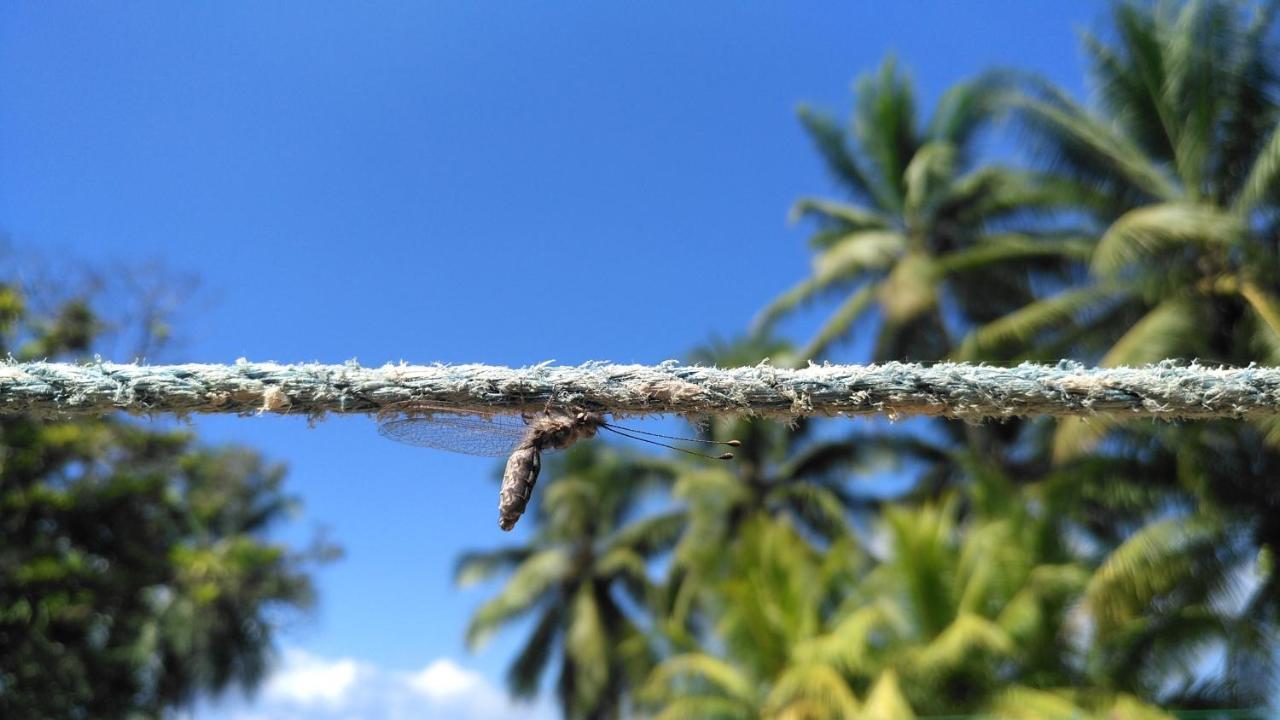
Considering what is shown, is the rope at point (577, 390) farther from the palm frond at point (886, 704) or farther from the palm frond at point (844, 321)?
the palm frond at point (844, 321)

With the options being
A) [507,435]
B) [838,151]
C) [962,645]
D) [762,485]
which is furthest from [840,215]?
[507,435]

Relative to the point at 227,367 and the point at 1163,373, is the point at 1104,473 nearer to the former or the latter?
the point at 1163,373

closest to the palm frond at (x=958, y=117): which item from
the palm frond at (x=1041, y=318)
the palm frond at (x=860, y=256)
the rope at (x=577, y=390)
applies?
the palm frond at (x=860, y=256)

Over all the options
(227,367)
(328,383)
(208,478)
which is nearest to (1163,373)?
(328,383)

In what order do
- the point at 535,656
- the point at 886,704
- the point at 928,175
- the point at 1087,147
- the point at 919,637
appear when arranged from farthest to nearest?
the point at 535,656
the point at 928,175
the point at 1087,147
the point at 919,637
the point at 886,704

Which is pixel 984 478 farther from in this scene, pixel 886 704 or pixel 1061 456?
pixel 886 704

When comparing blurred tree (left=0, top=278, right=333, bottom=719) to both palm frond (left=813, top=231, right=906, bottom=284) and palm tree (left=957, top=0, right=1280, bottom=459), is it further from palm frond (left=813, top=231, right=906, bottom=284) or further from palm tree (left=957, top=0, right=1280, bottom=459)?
palm tree (left=957, top=0, right=1280, bottom=459)

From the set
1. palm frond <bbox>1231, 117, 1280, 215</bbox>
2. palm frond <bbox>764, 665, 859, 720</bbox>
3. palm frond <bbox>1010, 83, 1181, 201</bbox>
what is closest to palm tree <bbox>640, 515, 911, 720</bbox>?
palm frond <bbox>764, 665, 859, 720</bbox>
